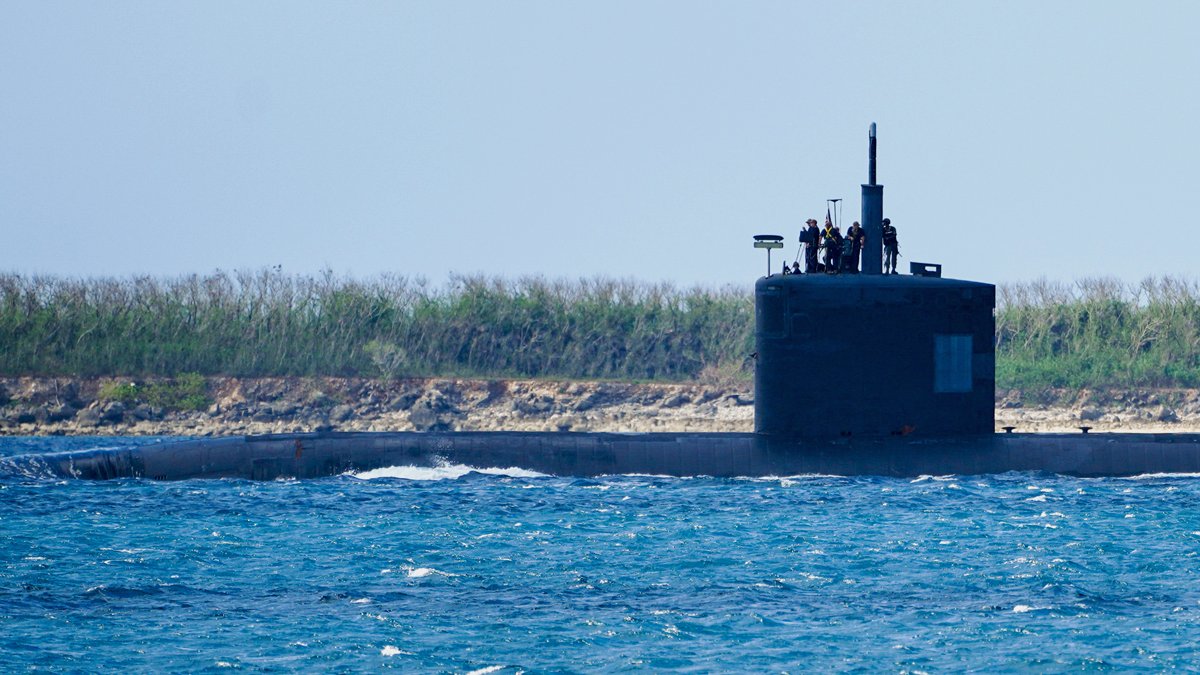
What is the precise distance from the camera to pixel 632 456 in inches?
1090

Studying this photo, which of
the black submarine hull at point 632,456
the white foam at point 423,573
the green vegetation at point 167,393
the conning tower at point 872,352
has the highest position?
the conning tower at point 872,352

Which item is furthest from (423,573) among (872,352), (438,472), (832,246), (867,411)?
(832,246)

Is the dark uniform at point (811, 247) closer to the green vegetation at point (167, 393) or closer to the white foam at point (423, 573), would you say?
the white foam at point (423, 573)

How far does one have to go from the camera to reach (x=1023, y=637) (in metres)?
16.8

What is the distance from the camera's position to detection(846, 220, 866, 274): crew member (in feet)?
86.3

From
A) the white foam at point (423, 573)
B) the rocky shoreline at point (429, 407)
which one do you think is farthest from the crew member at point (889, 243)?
the rocky shoreline at point (429, 407)

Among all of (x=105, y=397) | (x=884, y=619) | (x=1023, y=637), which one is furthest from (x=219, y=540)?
(x=105, y=397)

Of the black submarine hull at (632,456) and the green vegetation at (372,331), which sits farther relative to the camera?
the green vegetation at (372,331)

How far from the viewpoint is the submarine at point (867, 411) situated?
2564cm

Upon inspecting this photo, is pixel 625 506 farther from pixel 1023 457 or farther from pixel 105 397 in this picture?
pixel 105 397

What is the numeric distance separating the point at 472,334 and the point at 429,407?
14.6 ft

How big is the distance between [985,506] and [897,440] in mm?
Result: 2055

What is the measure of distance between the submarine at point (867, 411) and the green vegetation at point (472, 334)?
2369 centimetres

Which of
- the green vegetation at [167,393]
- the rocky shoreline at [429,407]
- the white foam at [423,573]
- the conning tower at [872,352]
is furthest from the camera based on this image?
the green vegetation at [167,393]
